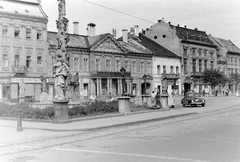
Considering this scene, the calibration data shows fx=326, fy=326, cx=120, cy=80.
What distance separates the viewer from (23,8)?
45688 mm

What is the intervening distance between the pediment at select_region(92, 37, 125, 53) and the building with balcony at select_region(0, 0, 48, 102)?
31.9ft

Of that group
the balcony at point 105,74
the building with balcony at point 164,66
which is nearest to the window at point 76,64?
the balcony at point 105,74

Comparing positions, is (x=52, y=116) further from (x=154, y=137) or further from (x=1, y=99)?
(x=1, y=99)

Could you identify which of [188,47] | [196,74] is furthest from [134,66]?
[196,74]

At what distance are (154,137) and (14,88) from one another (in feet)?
116

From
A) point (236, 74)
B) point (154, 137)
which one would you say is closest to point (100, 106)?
point (154, 137)

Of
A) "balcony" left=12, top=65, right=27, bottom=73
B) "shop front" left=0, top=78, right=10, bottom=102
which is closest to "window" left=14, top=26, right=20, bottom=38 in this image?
"balcony" left=12, top=65, right=27, bottom=73

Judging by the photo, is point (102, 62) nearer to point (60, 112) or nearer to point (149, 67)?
point (149, 67)

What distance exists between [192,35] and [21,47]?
39.2 meters

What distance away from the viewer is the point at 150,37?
70.6 metres

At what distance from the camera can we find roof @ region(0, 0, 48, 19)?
43.6m

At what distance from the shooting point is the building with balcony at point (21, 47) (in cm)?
4303

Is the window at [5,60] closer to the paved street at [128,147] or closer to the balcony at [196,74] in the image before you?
the paved street at [128,147]

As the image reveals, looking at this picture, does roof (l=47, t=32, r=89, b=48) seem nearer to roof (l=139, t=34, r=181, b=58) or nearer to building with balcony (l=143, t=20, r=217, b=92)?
roof (l=139, t=34, r=181, b=58)
